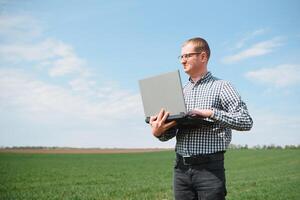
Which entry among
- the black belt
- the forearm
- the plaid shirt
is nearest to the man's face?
the plaid shirt

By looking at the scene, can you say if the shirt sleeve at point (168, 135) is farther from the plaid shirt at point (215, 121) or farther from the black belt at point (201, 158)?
the black belt at point (201, 158)

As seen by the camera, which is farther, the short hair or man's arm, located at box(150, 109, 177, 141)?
the short hair

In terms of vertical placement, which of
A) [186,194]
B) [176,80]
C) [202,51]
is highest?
[202,51]

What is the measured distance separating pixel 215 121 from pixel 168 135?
45cm

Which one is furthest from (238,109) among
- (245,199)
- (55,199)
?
(55,199)

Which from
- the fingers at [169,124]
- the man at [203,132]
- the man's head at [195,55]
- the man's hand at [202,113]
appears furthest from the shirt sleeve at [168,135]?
the man's head at [195,55]

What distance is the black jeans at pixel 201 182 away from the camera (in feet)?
11.3

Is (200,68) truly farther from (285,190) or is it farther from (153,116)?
(285,190)

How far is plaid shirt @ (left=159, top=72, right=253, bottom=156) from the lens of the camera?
342 cm

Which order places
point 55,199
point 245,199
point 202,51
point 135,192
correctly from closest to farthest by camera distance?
point 202,51 < point 245,199 < point 55,199 < point 135,192

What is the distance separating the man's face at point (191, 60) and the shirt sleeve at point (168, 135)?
51 centimetres

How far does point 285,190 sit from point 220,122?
35.0ft

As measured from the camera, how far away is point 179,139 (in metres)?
3.63

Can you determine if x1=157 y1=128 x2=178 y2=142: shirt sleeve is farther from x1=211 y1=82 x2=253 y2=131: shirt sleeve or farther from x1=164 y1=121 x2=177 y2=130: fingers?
x1=211 y1=82 x2=253 y2=131: shirt sleeve
